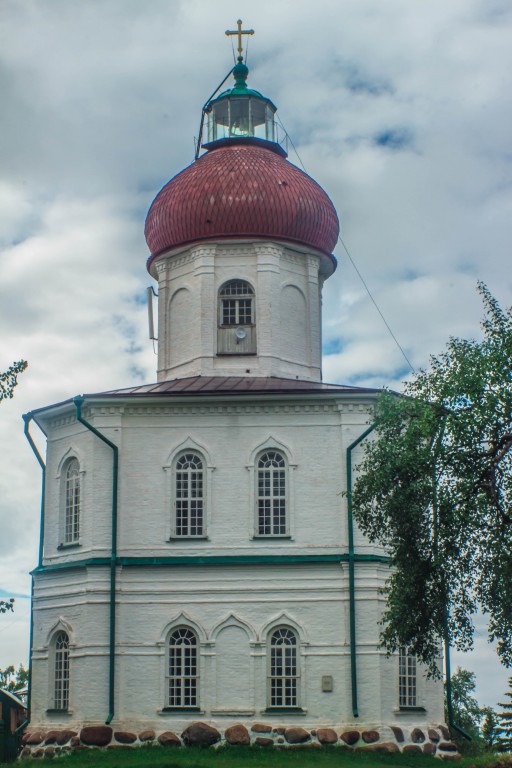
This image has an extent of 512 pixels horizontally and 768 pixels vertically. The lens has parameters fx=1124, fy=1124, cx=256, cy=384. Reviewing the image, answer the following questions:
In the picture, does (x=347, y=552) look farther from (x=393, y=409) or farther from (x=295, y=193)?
(x=295, y=193)

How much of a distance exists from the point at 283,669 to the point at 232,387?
6.26m

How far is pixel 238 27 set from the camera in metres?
30.8

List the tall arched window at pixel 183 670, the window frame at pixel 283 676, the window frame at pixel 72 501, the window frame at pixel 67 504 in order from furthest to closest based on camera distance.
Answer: the window frame at pixel 72 501 → the window frame at pixel 67 504 → the tall arched window at pixel 183 670 → the window frame at pixel 283 676

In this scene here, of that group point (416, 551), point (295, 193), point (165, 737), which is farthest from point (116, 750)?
point (295, 193)

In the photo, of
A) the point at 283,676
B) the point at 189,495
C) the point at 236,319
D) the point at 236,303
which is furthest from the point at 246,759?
the point at 236,303

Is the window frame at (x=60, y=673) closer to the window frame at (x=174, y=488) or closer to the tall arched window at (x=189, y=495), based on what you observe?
the window frame at (x=174, y=488)

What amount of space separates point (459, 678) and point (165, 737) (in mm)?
13635

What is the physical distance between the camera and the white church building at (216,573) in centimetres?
2305

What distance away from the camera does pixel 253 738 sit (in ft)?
74.3

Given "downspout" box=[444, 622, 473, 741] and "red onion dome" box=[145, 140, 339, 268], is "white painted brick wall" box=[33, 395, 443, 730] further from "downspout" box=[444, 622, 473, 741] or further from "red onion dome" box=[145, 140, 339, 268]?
"red onion dome" box=[145, 140, 339, 268]

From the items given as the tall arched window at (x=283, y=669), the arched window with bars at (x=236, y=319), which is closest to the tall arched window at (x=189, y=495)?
the tall arched window at (x=283, y=669)

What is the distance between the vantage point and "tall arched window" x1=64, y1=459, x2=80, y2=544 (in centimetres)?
2523

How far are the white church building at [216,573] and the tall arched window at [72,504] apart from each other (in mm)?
46

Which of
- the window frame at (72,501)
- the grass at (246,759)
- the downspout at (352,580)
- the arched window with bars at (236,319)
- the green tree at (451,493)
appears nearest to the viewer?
the green tree at (451,493)
